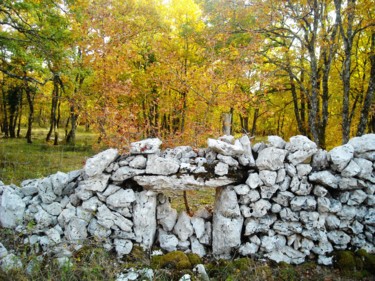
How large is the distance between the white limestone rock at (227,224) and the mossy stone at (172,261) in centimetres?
79

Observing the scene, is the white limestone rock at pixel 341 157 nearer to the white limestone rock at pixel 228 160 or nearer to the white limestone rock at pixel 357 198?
the white limestone rock at pixel 357 198

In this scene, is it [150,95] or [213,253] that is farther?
[150,95]

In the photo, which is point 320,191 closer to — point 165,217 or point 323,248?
point 323,248

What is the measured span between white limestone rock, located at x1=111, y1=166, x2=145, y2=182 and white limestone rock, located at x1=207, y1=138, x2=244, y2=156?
1482mm

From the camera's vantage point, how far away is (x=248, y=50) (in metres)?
8.98

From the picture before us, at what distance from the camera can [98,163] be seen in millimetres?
5031

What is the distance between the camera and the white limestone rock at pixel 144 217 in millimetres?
5285

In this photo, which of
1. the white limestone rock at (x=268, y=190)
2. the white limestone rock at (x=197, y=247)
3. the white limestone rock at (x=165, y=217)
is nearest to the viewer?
the white limestone rock at (x=268, y=190)

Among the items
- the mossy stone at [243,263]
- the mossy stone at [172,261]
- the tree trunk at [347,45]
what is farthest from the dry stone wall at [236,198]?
the tree trunk at [347,45]

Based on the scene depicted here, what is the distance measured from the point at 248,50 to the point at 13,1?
320 inches

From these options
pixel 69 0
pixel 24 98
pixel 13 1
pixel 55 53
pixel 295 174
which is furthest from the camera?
pixel 24 98

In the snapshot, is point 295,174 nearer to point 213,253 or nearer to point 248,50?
point 213,253

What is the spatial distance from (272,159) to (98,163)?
3.46 m

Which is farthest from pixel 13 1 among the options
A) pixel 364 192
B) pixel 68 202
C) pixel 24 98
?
pixel 24 98
